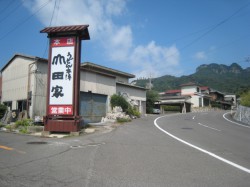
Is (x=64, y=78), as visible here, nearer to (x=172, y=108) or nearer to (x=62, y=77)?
(x=62, y=77)

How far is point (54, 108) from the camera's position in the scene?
1504 centimetres

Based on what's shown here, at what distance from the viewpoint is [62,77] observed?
15.0m

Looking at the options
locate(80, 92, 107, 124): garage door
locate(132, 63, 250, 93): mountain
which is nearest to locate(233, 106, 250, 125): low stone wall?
locate(80, 92, 107, 124): garage door

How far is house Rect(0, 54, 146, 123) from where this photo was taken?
2152cm

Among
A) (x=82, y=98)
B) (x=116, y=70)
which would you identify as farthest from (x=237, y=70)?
(x=82, y=98)

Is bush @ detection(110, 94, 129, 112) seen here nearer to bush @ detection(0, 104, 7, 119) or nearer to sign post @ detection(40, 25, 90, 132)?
bush @ detection(0, 104, 7, 119)

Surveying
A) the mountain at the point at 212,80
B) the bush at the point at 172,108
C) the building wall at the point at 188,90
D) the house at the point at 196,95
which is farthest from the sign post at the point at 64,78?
the mountain at the point at 212,80

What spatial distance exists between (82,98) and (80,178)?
60.9 ft

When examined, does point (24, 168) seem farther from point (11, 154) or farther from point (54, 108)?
point (54, 108)

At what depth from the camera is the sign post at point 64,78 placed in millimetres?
14703

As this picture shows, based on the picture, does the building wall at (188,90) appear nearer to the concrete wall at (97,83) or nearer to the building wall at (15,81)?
the concrete wall at (97,83)

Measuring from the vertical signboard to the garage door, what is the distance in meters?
8.30

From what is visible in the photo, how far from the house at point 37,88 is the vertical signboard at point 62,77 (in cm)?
491

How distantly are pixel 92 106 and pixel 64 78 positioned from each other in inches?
403
